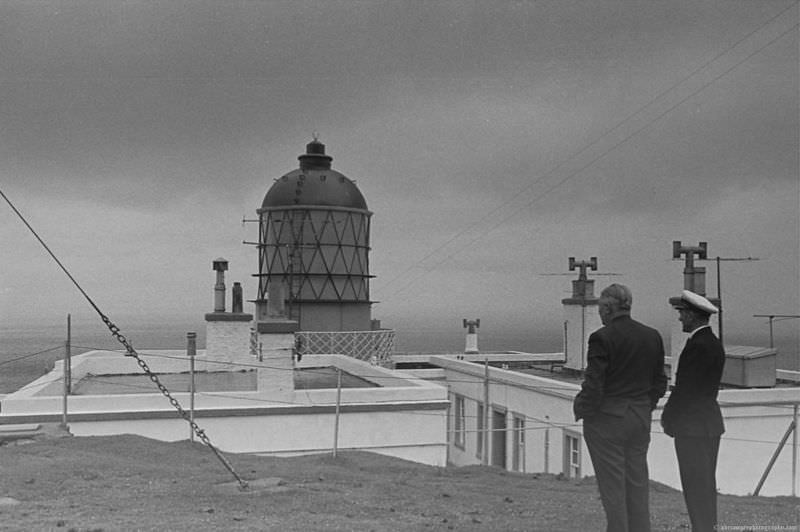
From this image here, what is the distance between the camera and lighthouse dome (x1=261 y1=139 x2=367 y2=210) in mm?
30297

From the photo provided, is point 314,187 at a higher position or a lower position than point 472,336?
higher

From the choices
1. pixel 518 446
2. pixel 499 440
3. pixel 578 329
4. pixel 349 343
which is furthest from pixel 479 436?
pixel 349 343

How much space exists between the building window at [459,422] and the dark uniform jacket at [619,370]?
45.2 ft

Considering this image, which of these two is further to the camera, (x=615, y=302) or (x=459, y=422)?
(x=459, y=422)

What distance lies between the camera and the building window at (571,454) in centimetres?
1430

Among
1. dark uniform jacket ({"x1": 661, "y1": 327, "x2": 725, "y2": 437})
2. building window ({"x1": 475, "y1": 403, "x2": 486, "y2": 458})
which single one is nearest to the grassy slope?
dark uniform jacket ({"x1": 661, "y1": 327, "x2": 725, "y2": 437})

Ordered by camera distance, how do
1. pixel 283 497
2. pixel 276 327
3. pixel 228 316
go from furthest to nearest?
pixel 228 316, pixel 276 327, pixel 283 497

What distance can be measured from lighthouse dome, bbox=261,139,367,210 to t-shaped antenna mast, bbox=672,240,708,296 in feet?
53.6

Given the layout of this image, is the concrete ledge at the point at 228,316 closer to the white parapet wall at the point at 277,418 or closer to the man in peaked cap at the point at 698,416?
the white parapet wall at the point at 277,418

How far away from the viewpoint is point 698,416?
5656 millimetres

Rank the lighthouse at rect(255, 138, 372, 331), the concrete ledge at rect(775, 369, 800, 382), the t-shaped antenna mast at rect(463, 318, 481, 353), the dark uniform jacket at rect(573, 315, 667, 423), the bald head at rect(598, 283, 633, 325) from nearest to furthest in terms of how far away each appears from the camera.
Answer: the dark uniform jacket at rect(573, 315, 667, 423) → the bald head at rect(598, 283, 633, 325) → the concrete ledge at rect(775, 369, 800, 382) → the t-shaped antenna mast at rect(463, 318, 481, 353) → the lighthouse at rect(255, 138, 372, 331)

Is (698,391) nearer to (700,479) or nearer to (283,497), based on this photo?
(700,479)

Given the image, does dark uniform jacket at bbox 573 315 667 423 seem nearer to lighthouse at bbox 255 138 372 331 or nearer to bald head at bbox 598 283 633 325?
bald head at bbox 598 283 633 325

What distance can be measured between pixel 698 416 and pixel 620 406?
2.10ft
